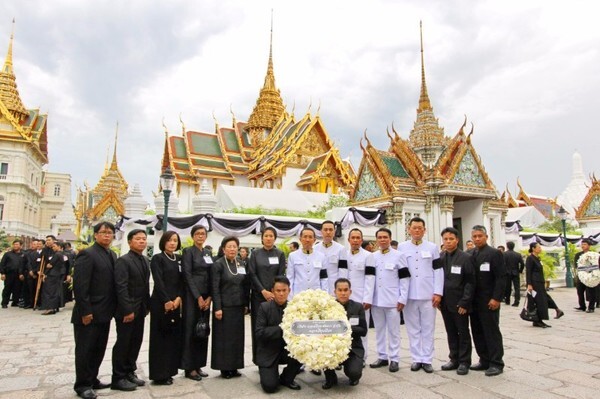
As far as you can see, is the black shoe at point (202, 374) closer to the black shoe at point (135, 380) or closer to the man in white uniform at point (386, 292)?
the black shoe at point (135, 380)

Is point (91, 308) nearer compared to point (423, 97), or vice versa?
point (91, 308)

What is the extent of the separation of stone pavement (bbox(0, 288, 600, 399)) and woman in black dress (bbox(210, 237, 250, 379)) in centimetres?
20

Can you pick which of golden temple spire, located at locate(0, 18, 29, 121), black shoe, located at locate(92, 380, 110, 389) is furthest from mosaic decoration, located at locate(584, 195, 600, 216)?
golden temple spire, located at locate(0, 18, 29, 121)

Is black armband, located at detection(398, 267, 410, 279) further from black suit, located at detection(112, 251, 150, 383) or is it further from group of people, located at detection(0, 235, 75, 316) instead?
group of people, located at detection(0, 235, 75, 316)

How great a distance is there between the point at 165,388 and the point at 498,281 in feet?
12.3

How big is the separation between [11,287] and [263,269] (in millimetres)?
9782

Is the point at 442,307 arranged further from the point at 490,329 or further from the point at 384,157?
the point at 384,157

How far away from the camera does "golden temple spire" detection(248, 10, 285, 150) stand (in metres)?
37.6

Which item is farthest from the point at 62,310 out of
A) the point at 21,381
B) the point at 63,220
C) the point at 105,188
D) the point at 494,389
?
the point at 63,220

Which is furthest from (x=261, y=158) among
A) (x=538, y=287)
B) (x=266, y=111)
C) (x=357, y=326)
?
(x=357, y=326)

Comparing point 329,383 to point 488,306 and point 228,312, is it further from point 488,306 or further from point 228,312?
point 488,306

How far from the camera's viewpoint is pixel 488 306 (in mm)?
4801

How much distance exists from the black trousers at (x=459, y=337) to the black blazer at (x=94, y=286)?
12.2 feet

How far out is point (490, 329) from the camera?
479 cm
